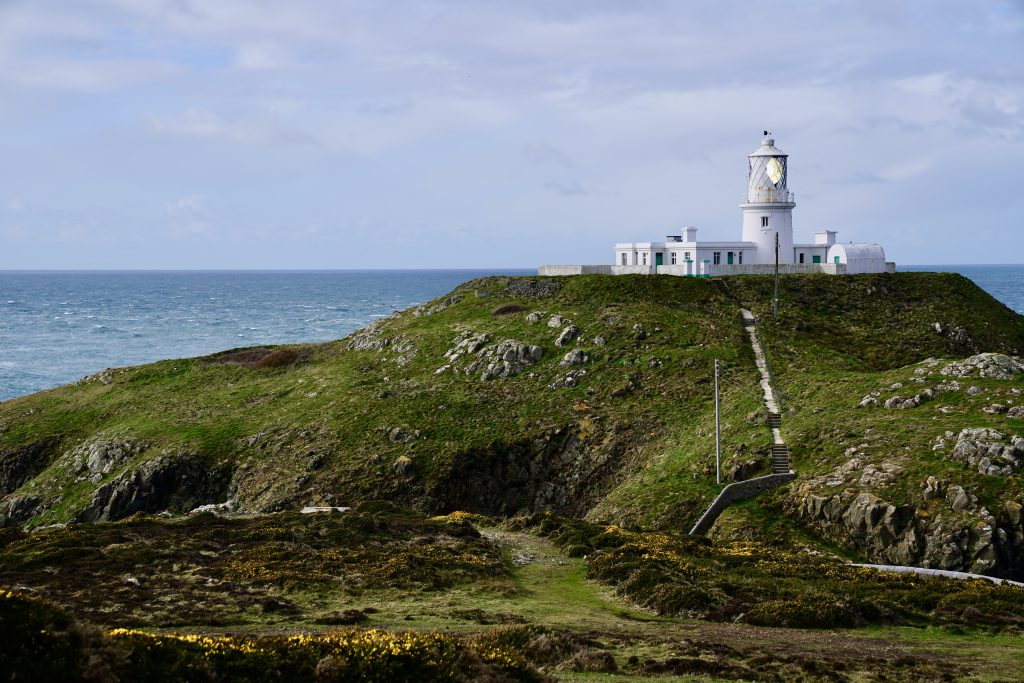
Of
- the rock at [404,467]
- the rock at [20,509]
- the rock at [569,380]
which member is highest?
the rock at [569,380]

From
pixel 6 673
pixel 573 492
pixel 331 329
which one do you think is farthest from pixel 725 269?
pixel 331 329

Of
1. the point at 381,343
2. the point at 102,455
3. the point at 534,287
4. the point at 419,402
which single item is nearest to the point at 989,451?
the point at 419,402

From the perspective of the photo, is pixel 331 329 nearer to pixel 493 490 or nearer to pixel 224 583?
pixel 493 490

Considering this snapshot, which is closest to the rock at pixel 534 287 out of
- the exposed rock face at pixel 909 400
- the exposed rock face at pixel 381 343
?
the exposed rock face at pixel 381 343

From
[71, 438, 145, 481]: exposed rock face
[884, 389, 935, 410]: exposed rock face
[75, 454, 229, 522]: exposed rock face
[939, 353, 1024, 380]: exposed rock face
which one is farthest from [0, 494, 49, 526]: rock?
[939, 353, 1024, 380]: exposed rock face

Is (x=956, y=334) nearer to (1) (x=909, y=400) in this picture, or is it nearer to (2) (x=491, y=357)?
(1) (x=909, y=400)

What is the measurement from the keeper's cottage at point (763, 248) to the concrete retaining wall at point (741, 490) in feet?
Result: 139

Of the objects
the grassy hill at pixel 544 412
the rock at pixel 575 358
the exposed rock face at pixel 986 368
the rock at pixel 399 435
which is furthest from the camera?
the rock at pixel 575 358

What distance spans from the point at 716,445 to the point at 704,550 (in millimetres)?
13109

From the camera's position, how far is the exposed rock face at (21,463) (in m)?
70.8

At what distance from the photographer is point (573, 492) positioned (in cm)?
5991

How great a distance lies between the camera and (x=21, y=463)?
236ft

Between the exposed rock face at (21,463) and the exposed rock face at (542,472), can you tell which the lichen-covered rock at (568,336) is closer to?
the exposed rock face at (542,472)

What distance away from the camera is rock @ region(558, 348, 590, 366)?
238ft
